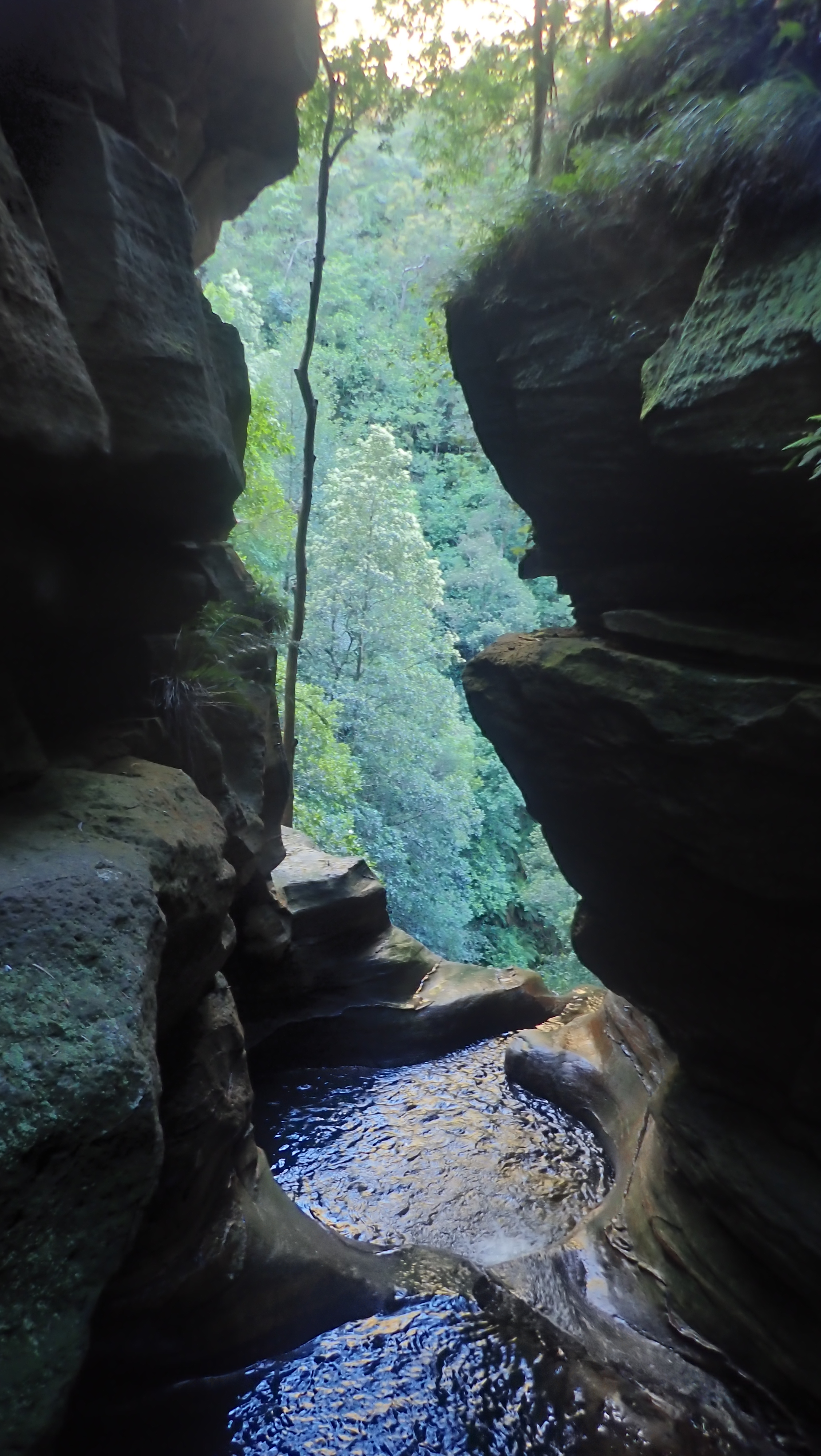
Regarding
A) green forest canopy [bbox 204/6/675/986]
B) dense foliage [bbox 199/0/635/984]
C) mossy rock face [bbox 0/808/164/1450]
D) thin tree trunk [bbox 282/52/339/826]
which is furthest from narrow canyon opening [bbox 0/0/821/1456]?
thin tree trunk [bbox 282/52/339/826]

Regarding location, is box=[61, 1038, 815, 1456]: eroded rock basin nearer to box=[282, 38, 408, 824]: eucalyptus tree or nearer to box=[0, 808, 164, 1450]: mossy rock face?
box=[0, 808, 164, 1450]: mossy rock face

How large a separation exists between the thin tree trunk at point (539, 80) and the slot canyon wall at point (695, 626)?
93 cm

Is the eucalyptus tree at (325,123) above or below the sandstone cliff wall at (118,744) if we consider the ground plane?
above

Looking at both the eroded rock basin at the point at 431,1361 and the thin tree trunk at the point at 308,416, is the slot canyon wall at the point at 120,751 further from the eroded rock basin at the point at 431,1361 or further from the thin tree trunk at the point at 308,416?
the thin tree trunk at the point at 308,416

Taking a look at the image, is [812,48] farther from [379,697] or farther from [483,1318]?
[379,697]

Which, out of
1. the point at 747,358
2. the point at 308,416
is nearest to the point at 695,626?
the point at 747,358

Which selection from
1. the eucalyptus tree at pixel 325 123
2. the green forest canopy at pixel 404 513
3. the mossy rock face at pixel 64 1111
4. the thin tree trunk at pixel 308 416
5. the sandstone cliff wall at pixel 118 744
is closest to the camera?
the mossy rock face at pixel 64 1111

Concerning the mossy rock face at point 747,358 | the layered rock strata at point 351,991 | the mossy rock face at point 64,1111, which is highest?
the mossy rock face at point 747,358

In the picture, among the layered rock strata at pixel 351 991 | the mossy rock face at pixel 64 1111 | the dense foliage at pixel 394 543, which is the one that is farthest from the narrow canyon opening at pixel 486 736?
the dense foliage at pixel 394 543

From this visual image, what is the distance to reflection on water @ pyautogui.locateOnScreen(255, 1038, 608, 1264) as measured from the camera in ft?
21.6

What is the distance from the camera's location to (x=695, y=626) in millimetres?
5098

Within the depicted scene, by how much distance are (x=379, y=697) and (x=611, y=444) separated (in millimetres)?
11889

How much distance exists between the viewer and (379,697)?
673 inches

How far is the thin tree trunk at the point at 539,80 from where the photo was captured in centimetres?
637
